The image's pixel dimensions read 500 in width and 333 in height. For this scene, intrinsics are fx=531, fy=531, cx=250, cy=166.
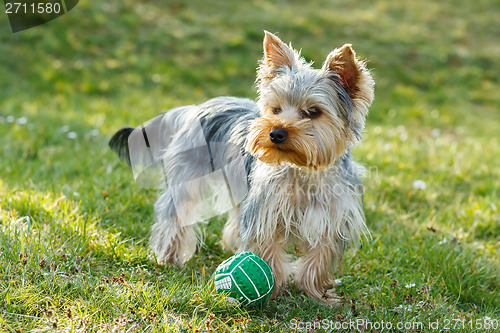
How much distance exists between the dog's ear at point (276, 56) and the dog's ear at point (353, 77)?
1.00 feet

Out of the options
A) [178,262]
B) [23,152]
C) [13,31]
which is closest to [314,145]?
[178,262]

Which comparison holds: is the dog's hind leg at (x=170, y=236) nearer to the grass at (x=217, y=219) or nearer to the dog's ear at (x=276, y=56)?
the grass at (x=217, y=219)

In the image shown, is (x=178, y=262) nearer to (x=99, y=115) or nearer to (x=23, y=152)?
(x=23, y=152)

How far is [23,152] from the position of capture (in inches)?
246

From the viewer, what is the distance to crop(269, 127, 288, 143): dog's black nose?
3.43 meters

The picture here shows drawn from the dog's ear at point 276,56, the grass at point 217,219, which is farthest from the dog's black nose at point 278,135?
the grass at point 217,219

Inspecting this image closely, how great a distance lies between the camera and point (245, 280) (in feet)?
11.3

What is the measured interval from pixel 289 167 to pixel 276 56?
0.80 m

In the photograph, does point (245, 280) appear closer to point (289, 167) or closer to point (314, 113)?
point (289, 167)

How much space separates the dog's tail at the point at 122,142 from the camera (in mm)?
4723

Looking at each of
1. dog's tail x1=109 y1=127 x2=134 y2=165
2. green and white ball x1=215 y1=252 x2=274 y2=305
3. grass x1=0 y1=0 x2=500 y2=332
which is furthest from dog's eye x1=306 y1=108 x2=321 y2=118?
dog's tail x1=109 y1=127 x2=134 y2=165

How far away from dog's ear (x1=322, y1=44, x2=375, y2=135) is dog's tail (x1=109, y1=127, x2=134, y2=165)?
6.49ft

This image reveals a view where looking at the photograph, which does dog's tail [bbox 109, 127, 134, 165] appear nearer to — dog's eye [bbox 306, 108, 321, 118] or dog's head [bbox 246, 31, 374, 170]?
dog's head [bbox 246, 31, 374, 170]

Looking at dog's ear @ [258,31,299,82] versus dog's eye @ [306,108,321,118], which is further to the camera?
dog's ear @ [258,31,299,82]
